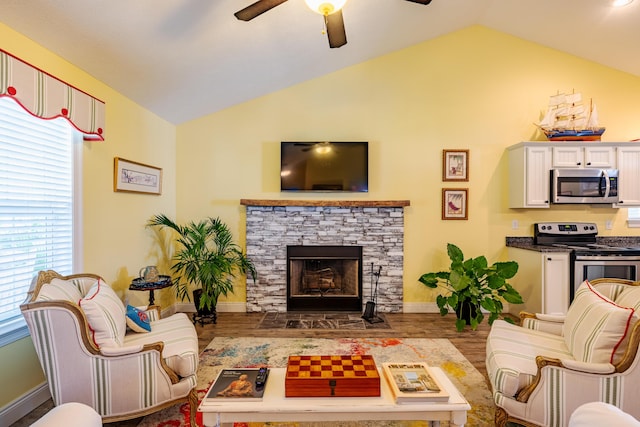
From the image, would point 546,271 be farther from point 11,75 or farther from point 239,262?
point 11,75

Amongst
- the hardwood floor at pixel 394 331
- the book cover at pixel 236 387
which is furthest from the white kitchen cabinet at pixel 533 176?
the book cover at pixel 236 387

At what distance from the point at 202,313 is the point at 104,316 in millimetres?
2012

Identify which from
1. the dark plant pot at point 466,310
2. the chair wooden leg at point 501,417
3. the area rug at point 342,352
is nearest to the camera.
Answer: the chair wooden leg at point 501,417

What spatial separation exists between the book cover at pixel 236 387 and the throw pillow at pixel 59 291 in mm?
1111

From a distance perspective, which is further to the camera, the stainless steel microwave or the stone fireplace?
the stone fireplace

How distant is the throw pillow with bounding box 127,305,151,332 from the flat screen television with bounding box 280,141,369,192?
229cm

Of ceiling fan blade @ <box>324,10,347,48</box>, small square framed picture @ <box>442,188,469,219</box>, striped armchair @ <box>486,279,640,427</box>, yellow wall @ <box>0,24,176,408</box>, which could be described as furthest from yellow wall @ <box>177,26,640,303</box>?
striped armchair @ <box>486,279,640,427</box>

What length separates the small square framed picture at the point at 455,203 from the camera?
14.1ft

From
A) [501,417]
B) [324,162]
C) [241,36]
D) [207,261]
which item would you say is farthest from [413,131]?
[501,417]

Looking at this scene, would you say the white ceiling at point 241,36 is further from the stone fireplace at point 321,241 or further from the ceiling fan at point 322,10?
the stone fireplace at point 321,241

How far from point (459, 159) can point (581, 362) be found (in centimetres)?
296

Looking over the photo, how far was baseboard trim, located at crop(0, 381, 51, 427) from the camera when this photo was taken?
2037mm

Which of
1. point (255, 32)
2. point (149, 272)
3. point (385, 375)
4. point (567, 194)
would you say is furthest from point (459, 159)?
point (149, 272)

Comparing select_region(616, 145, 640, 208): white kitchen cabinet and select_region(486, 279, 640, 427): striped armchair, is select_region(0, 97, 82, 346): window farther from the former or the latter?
select_region(616, 145, 640, 208): white kitchen cabinet
